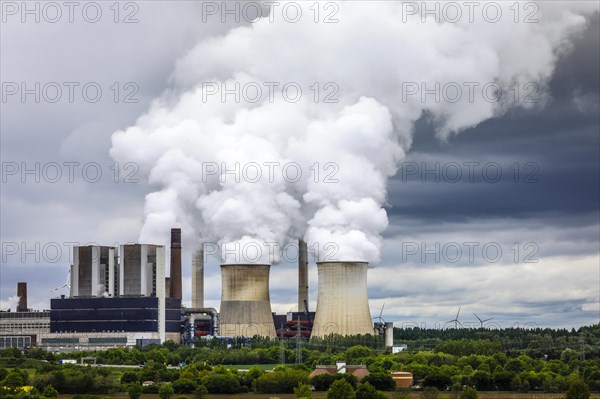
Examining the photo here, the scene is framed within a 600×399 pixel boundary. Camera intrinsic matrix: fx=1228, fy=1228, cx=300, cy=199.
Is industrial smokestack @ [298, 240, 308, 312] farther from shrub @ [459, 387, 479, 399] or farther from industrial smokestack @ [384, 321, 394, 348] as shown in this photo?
shrub @ [459, 387, 479, 399]

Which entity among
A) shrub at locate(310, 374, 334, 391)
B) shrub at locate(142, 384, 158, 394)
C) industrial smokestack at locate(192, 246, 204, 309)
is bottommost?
shrub at locate(142, 384, 158, 394)

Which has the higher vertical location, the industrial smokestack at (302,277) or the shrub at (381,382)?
the industrial smokestack at (302,277)

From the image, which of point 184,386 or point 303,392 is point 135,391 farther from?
point 303,392

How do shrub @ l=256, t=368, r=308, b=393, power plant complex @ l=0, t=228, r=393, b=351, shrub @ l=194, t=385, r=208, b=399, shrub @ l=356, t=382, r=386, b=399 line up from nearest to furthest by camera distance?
shrub @ l=356, t=382, r=386, b=399
shrub @ l=194, t=385, r=208, b=399
shrub @ l=256, t=368, r=308, b=393
power plant complex @ l=0, t=228, r=393, b=351

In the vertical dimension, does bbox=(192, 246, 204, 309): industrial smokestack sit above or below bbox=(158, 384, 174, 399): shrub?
above

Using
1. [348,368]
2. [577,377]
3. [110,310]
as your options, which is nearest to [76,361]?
[110,310]

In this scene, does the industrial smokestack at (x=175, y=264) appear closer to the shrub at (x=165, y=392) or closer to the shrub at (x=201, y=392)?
the shrub at (x=201, y=392)

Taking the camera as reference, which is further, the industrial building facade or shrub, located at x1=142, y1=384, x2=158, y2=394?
the industrial building facade

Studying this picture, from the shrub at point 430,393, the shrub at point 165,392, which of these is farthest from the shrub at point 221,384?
the shrub at point 430,393

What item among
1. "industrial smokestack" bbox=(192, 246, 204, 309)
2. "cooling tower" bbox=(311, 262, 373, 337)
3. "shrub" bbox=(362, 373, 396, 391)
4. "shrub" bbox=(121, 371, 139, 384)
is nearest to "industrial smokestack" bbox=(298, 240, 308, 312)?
"industrial smokestack" bbox=(192, 246, 204, 309)
